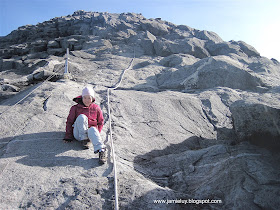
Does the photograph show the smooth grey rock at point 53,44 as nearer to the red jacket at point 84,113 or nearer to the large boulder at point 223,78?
the large boulder at point 223,78

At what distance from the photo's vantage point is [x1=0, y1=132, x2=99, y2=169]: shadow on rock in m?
3.62

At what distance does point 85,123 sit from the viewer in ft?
13.4

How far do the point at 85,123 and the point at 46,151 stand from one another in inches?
34.4

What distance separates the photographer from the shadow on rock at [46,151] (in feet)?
11.9

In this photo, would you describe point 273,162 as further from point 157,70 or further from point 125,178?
point 157,70

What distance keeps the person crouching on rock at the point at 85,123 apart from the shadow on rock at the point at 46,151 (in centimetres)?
18

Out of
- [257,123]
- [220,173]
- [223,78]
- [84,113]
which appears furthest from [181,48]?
[220,173]

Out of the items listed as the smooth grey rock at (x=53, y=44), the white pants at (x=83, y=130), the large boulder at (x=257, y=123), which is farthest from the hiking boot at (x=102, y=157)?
the smooth grey rock at (x=53, y=44)

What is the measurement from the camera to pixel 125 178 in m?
3.47

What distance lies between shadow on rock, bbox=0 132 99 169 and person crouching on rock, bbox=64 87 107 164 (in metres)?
0.18

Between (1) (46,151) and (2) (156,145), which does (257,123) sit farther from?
(1) (46,151)

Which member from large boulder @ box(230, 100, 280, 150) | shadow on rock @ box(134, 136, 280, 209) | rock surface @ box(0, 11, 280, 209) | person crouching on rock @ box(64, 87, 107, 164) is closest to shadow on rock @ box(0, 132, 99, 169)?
rock surface @ box(0, 11, 280, 209)

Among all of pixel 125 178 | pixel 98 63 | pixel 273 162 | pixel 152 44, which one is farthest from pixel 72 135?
pixel 152 44

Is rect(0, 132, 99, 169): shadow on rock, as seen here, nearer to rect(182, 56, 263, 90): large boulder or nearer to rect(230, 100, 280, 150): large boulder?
rect(230, 100, 280, 150): large boulder
